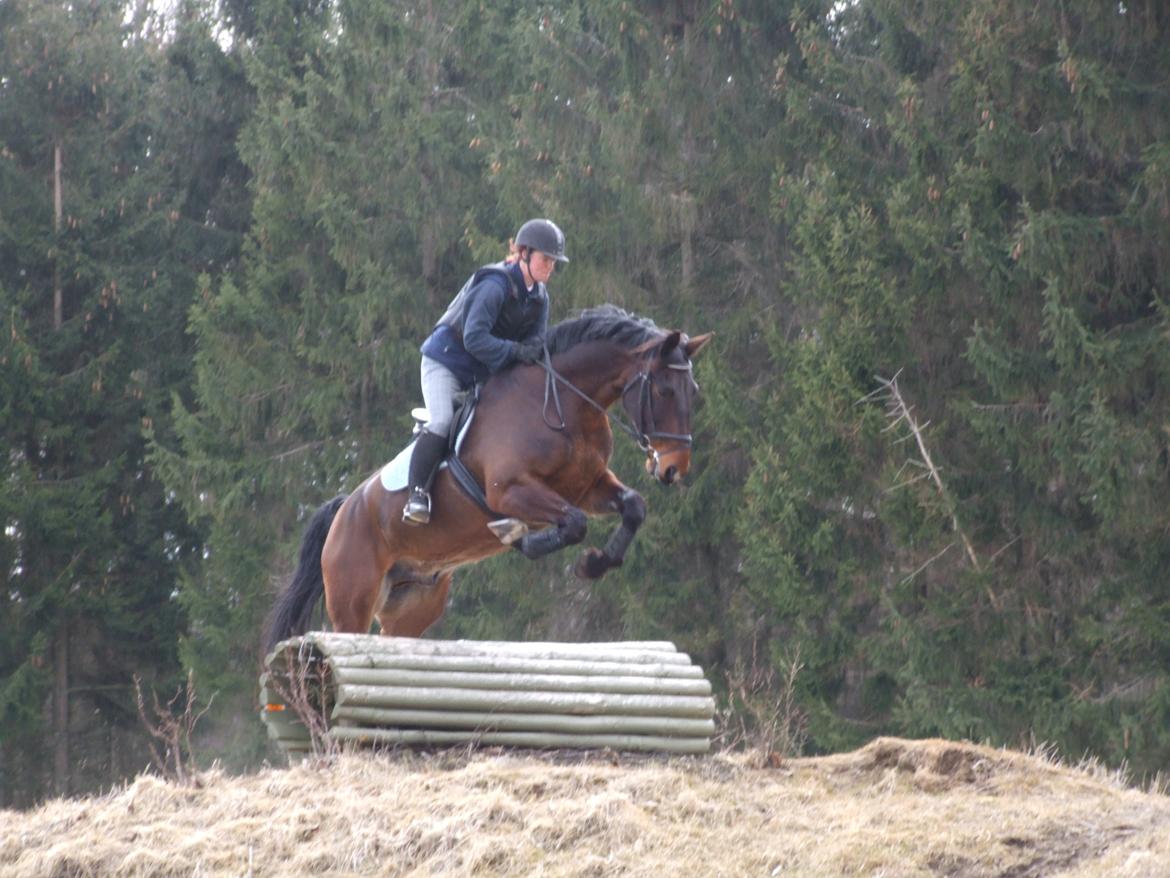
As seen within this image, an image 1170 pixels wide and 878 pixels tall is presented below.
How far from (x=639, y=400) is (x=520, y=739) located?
6.74 ft

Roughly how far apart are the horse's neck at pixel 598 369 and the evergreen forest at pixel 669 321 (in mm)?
2140

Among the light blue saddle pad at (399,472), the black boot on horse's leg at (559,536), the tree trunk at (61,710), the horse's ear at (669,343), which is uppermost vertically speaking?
the horse's ear at (669,343)

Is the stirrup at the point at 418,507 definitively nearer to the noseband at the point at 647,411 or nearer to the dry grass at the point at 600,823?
the noseband at the point at 647,411

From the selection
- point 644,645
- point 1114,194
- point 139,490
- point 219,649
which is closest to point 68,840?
point 644,645

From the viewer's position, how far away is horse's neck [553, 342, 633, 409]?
9.45m

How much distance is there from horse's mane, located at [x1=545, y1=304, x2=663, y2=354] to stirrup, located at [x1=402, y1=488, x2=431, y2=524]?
117cm

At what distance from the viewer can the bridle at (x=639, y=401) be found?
9070mm

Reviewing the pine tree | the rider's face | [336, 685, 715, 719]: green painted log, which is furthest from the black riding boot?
the pine tree

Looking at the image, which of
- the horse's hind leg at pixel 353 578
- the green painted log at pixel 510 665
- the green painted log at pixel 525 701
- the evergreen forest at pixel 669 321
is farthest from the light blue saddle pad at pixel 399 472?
the evergreen forest at pixel 669 321

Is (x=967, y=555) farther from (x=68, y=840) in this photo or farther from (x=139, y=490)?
(x=139, y=490)

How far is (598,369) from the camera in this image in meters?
9.50

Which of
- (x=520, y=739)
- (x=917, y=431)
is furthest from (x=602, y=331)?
(x=917, y=431)

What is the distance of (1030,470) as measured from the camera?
52.9 ft

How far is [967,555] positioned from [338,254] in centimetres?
1080
